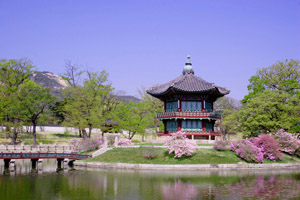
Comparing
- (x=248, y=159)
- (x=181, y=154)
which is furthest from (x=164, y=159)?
(x=248, y=159)

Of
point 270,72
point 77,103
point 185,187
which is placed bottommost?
point 185,187

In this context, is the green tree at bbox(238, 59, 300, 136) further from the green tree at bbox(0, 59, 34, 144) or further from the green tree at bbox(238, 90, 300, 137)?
the green tree at bbox(0, 59, 34, 144)

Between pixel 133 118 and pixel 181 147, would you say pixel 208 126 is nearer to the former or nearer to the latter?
pixel 181 147

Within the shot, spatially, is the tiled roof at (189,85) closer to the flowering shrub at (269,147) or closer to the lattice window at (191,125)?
the lattice window at (191,125)

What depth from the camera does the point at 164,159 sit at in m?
45.3

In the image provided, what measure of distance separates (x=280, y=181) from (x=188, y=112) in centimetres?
2237

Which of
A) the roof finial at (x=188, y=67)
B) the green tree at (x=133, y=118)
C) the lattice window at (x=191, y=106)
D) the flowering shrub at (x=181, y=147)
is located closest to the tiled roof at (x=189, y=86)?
the roof finial at (x=188, y=67)

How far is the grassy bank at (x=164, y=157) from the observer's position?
44.6m

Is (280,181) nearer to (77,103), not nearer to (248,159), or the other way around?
(248,159)

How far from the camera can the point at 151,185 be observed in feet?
102

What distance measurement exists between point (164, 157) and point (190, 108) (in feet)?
41.2

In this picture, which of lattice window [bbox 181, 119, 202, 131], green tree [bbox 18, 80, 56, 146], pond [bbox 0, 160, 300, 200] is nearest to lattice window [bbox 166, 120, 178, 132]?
lattice window [bbox 181, 119, 202, 131]

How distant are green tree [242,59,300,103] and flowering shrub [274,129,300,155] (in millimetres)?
13844


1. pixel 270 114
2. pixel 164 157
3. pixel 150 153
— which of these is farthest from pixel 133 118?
pixel 270 114
